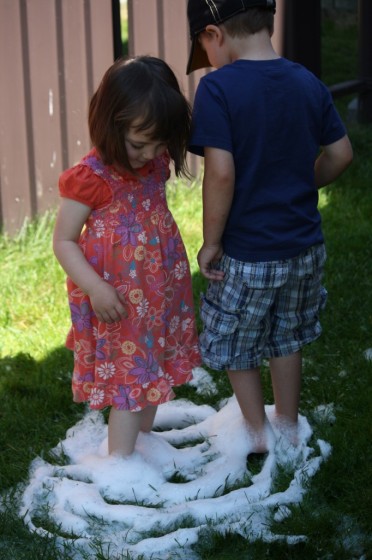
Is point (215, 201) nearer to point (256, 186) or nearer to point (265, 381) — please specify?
point (256, 186)

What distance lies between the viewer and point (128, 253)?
9.64ft

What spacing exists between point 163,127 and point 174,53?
11.1ft

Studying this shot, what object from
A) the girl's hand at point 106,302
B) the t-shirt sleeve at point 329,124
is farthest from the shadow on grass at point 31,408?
the t-shirt sleeve at point 329,124

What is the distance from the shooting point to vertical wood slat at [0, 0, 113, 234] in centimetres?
521

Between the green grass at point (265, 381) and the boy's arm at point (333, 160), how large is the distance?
2.73 feet

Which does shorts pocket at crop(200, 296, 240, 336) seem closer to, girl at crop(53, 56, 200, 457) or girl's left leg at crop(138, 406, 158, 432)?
girl at crop(53, 56, 200, 457)

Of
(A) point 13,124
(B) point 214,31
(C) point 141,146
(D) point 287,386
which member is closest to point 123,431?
(D) point 287,386

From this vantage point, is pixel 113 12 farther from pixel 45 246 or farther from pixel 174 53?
pixel 45 246

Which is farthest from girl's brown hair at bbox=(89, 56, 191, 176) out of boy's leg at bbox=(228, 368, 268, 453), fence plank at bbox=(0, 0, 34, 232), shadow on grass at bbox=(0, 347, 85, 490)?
fence plank at bbox=(0, 0, 34, 232)

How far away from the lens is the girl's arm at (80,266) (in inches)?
113

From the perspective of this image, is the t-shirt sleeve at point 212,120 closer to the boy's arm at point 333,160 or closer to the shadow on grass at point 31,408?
the boy's arm at point 333,160

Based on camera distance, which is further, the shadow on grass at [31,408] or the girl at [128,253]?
the shadow on grass at [31,408]

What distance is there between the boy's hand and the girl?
0.10 m

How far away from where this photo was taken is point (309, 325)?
10.4 feet
